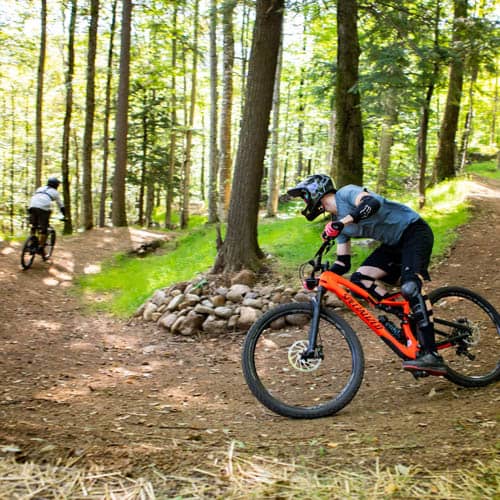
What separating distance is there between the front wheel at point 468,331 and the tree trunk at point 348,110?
229 inches

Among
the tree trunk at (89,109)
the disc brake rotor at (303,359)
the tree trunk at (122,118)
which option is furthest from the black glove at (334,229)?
the tree trunk at (89,109)

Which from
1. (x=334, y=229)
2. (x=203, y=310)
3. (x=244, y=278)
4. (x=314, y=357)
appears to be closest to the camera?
(x=334, y=229)

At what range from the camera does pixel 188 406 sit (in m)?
4.98

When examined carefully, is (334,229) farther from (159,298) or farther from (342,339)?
(159,298)

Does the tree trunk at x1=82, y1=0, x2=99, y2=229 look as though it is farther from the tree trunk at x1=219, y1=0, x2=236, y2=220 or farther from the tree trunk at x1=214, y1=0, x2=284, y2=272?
the tree trunk at x1=214, y1=0, x2=284, y2=272

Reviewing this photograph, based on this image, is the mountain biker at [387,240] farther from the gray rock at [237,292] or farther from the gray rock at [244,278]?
the gray rock at [244,278]

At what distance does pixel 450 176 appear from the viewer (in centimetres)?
1517

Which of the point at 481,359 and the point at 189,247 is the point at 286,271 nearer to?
the point at 481,359

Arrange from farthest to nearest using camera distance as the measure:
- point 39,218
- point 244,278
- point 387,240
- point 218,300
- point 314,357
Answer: point 39,218 < point 244,278 < point 218,300 < point 387,240 < point 314,357

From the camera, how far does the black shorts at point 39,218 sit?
12.2 meters

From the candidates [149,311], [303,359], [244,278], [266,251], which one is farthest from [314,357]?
[266,251]

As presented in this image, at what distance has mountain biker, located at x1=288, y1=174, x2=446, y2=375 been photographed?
4.47 m

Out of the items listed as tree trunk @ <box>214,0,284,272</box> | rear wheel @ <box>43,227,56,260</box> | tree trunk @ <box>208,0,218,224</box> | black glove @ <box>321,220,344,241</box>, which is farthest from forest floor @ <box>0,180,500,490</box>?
tree trunk @ <box>208,0,218,224</box>

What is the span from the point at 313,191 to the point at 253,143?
15.3 ft
